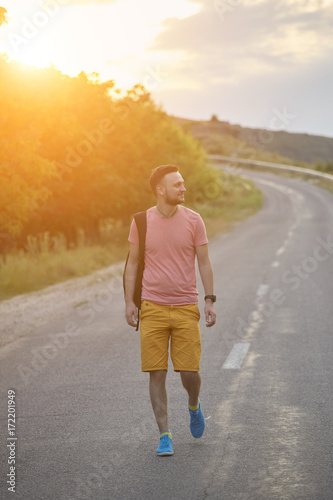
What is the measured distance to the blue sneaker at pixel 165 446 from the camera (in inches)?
202

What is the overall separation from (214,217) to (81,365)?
33.8m

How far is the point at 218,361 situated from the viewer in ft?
27.3

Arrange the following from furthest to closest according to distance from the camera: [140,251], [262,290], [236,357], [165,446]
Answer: [262,290] → [236,357] → [140,251] → [165,446]

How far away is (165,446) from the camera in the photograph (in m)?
5.16

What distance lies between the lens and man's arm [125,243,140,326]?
537 cm

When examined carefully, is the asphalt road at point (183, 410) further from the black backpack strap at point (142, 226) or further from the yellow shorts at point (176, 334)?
the black backpack strap at point (142, 226)

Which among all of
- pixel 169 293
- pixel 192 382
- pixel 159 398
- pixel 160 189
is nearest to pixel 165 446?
pixel 159 398

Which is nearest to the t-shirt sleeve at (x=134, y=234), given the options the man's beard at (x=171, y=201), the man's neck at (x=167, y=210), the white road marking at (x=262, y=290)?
the man's neck at (x=167, y=210)

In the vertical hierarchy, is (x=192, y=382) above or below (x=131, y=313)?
below

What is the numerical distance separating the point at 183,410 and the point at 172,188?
86.1 inches

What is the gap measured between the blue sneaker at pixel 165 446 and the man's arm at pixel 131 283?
0.85 metres

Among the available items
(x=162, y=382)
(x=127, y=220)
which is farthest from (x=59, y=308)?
(x=127, y=220)

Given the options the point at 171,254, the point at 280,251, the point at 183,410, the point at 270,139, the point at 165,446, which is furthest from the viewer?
the point at 270,139

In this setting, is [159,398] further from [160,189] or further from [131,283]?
[160,189]
